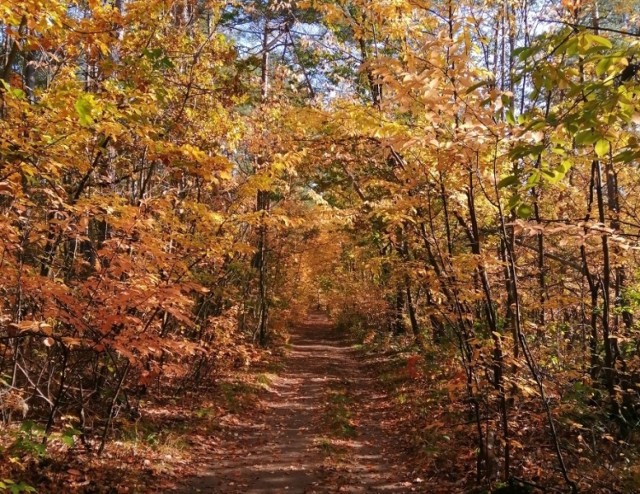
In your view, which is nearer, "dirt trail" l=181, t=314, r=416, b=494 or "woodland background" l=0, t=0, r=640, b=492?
"woodland background" l=0, t=0, r=640, b=492

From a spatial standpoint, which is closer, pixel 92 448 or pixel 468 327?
pixel 468 327

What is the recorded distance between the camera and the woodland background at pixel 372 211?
372 centimetres

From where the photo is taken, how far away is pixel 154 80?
246 inches

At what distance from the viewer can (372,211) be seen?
7895 millimetres

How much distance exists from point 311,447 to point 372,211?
13.9 ft

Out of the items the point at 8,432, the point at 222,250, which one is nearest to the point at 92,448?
the point at 8,432

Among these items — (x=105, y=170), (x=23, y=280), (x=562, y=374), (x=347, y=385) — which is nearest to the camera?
(x=23, y=280)

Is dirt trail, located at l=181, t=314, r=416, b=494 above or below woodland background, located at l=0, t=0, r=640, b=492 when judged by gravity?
below

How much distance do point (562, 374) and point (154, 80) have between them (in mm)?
6964

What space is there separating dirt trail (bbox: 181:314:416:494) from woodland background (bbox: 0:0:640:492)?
3.33 feet

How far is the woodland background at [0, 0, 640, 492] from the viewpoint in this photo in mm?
3719

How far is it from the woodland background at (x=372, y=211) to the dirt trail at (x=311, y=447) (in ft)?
3.33

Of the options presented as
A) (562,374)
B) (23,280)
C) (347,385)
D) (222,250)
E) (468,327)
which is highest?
(222,250)

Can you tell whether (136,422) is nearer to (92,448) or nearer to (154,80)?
(92,448)
